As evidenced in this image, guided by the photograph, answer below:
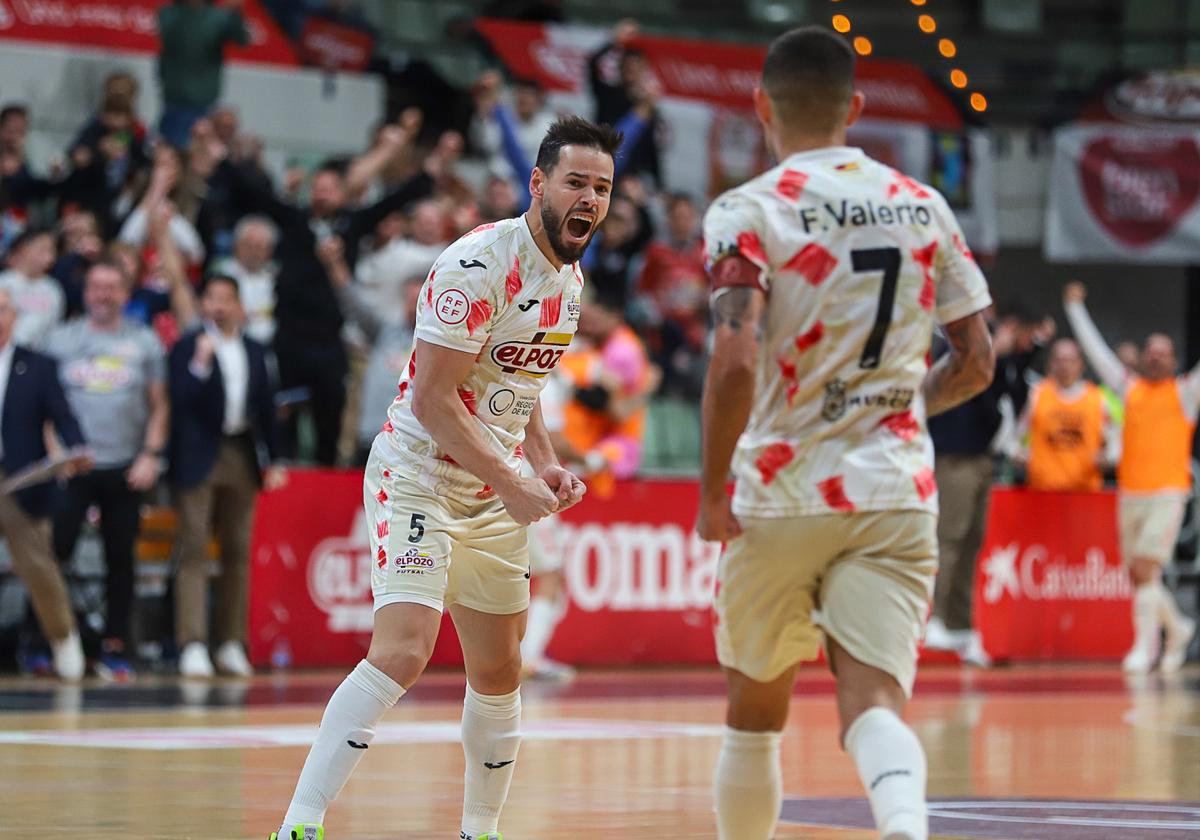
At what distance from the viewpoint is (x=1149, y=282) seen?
28891mm

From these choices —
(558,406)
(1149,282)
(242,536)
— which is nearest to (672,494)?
(558,406)

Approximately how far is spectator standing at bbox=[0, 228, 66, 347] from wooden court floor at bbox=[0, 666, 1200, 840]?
104 inches

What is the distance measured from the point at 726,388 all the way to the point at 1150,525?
514 inches

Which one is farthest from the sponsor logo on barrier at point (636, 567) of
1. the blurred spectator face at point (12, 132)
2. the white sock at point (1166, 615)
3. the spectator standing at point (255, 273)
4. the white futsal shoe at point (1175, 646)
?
the blurred spectator face at point (12, 132)

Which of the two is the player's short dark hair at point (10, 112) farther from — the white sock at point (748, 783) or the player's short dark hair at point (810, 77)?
the white sock at point (748, 783)

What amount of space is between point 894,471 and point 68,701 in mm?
7934

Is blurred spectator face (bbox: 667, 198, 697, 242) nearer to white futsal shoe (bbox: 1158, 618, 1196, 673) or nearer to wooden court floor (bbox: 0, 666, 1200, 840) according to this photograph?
white futsal shoe (bbox: 1158, 618, 1196, 673)

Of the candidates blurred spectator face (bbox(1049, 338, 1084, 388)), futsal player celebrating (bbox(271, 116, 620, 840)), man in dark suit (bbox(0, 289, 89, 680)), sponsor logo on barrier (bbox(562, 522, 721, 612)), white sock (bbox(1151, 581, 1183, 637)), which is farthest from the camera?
blurred spectator face (bbox(1049, 338, 1084, 388))

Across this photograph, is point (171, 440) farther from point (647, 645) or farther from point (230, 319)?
point (647, 645)

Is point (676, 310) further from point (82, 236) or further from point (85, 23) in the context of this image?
point (85, 23)

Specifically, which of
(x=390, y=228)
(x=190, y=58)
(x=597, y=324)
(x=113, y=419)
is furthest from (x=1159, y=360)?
(x=113, y=419)

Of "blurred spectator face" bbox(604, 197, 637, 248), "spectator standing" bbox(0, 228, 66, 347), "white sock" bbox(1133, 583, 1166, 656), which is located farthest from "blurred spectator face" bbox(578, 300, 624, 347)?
"white sock" bbox(1133, 583, 1166, 656)

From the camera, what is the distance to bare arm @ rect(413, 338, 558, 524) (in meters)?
5.68

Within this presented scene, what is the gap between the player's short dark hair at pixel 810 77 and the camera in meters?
5.03
